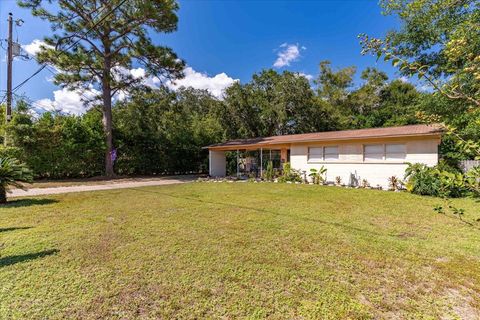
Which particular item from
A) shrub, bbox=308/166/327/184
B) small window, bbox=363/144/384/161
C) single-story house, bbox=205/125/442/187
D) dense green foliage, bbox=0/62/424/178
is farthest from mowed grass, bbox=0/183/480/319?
dense green foliage, bbox=0/62/424/178

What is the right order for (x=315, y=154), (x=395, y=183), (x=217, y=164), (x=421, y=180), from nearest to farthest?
(x=421, y=180) < (x=395, y=183) < (x=315, y=154) < (x=217, y=164)

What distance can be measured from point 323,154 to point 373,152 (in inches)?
101

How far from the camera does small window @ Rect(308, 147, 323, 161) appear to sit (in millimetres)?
13871

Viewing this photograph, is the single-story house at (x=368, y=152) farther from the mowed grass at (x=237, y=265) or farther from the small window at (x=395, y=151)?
the mowed grass at (x=237, y=265)

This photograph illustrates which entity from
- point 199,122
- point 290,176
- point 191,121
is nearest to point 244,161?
point 199,122

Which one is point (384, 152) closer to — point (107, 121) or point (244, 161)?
point (244, 161)

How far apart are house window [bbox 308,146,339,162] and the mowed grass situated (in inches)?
269

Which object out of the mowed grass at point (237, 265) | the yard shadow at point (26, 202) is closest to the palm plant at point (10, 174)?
the yard shadow at point (26, 202)

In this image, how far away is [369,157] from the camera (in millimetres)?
12109

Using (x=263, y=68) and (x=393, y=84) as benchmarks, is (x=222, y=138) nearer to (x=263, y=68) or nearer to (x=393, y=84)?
(x=263, y=68)

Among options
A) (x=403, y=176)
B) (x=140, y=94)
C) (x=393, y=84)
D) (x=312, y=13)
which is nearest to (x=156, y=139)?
(x=140, y=94)

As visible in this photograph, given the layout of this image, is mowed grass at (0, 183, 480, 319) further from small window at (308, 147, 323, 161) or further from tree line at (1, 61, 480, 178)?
tree line at (1, 61, 480, 178)

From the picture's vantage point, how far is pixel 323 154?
45.1ft

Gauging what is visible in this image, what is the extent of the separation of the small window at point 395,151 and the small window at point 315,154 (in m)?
3.33
